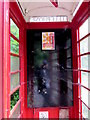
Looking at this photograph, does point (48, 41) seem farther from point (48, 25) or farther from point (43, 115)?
point (43, 115)

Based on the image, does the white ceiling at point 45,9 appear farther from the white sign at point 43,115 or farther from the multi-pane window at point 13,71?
the white sign at point 43,115

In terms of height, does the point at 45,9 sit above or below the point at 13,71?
above

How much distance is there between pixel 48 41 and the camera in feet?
7.57

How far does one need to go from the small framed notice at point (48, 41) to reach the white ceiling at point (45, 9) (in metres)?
0.32

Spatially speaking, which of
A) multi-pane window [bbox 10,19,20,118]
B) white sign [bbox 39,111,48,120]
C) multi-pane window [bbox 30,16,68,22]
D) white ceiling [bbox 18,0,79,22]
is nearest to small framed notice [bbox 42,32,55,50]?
multi-pane window [bbox 30,16,68,22]

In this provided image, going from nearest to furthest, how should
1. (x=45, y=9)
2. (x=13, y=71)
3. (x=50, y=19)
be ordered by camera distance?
(x=13, y=71) → (x=45, y=9) → (x=50, y=19)

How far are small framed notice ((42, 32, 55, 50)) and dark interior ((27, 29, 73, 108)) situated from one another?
47 mm

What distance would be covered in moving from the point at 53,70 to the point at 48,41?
0.46m

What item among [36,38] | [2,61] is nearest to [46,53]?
[36,38]

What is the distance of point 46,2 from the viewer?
6.56ft

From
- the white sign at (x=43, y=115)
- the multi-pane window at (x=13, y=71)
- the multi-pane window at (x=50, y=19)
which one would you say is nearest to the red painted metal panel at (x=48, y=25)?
the multi-pane window at (x=50, y=19)

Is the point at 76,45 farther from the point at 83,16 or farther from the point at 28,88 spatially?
the point at 28,88

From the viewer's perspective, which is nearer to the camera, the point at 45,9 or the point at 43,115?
the point at 45,9

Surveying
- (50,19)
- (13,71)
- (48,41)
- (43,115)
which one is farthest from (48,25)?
(43,115)
